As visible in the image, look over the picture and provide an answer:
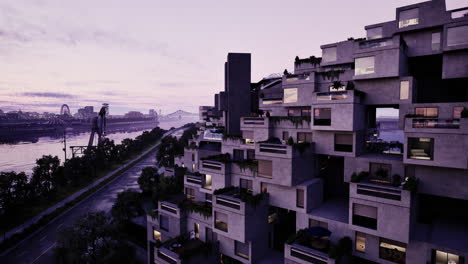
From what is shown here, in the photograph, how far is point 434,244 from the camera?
60.4ft

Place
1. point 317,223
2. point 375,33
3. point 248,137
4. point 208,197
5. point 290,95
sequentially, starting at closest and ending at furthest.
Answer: point 317,223 < point 375,33 < point 208,197 < point 290,95 < point 248,137

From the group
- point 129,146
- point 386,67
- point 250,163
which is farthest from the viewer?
point 129,146

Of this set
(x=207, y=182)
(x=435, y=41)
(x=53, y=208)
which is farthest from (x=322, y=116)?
(x=53, y=208)

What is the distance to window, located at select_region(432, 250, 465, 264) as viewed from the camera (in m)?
17.8

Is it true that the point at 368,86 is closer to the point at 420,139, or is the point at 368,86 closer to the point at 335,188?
the point at 420,139

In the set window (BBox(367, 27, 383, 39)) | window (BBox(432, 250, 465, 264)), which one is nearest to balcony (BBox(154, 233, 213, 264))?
window (BBox(432, 250, 465, 264))

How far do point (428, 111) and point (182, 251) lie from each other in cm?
2766

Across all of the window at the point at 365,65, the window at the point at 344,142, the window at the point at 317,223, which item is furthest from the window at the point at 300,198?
the window at the point at 365,65

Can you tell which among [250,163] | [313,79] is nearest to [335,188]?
[250,163]

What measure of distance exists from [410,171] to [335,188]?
9314mm

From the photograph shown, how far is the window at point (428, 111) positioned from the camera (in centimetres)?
2239

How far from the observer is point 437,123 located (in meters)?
19.3

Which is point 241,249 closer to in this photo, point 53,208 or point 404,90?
point 404,90

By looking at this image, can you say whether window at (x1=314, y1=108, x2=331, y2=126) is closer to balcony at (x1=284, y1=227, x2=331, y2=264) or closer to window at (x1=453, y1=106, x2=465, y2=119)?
window at (x1=453, y1=106, x2=465, y2=119)
